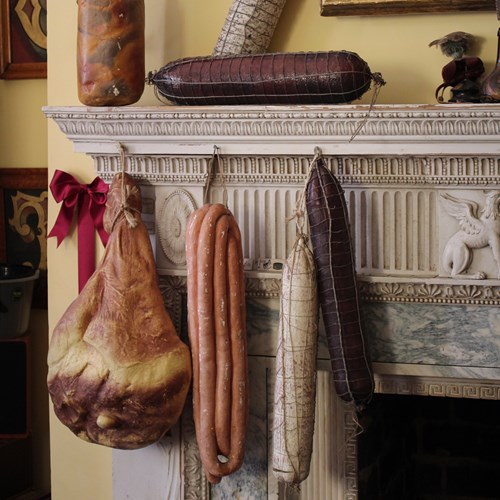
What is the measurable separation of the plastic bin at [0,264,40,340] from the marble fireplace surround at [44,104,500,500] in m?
0.85

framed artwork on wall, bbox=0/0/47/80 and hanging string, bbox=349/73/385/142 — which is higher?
framed artwork on wall, bbox=0/0/47/80

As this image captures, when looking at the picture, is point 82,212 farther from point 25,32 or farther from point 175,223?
point 25,32

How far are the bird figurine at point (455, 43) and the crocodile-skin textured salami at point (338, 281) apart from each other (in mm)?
349

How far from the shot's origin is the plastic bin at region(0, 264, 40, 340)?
2.61 m

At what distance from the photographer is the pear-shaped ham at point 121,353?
1717 mm

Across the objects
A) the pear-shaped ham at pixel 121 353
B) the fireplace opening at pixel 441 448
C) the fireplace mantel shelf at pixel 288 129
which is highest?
the fireplace mantel shelf at pixel 288 129

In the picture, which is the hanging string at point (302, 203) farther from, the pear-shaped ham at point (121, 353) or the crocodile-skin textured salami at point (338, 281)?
the pear-shaped ham at point (121, 353)

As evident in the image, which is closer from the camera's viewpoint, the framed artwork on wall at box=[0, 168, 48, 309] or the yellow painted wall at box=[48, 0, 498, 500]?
the yellow painted wall at box=[48, 0, 498, 500]

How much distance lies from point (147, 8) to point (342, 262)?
0.74 m

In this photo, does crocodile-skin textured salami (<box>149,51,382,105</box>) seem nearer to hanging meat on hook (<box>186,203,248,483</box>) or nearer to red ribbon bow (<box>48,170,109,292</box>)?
hanging meat on hook (<box>186,203,248,483</box>)

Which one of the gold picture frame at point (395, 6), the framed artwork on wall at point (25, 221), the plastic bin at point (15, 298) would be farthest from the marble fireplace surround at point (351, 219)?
the framed artwork on wall at point (25, 221)

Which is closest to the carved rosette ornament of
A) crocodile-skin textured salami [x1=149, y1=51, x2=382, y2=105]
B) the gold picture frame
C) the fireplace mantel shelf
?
the fireplace mantel shelf

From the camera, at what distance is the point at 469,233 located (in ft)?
5.55

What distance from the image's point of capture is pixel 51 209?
6.91 feet
